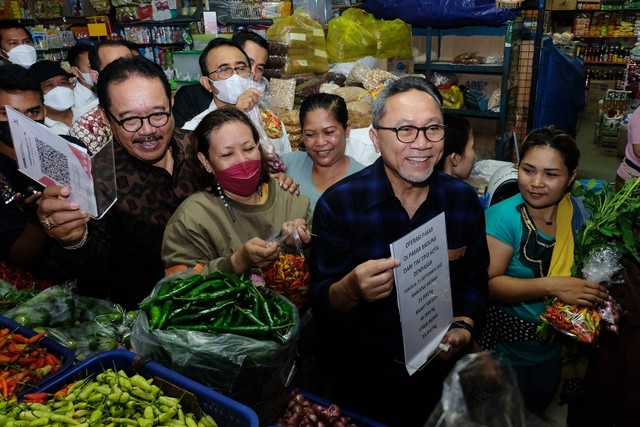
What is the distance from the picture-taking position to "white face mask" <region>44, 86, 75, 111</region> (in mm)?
4113

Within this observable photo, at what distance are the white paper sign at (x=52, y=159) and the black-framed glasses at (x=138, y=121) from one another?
42 centimetres

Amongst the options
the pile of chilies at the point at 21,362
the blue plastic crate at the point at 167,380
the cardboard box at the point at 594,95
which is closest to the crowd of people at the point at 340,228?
the pile of chilies at the point at 21,362

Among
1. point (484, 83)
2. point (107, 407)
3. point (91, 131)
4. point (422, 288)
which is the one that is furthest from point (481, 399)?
point (484, 83)

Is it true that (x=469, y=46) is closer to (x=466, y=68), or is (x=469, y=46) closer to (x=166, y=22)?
(x=466, y=68)

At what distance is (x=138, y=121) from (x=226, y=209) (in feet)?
1.61

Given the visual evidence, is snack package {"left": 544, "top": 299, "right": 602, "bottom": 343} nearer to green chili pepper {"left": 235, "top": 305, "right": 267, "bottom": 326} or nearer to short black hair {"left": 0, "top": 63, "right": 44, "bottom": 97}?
green chili pepper {"left": 235, "top": 305, "right": 267, "bottom": 326}

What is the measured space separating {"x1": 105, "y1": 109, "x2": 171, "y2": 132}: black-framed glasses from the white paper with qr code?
1.39 feet

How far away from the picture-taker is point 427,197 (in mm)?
1798

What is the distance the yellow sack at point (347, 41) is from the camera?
526cm

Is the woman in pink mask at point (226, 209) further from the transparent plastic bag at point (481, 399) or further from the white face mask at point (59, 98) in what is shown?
the white face mask at point (59, 98)

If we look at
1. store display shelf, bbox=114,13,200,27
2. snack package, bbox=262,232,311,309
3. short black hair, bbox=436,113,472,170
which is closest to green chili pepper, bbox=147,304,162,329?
snack package, bbox=262,232,311,309

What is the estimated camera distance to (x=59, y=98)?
13.6 ft

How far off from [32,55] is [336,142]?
16.0 feet

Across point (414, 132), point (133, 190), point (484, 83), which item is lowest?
point (133, 190)
